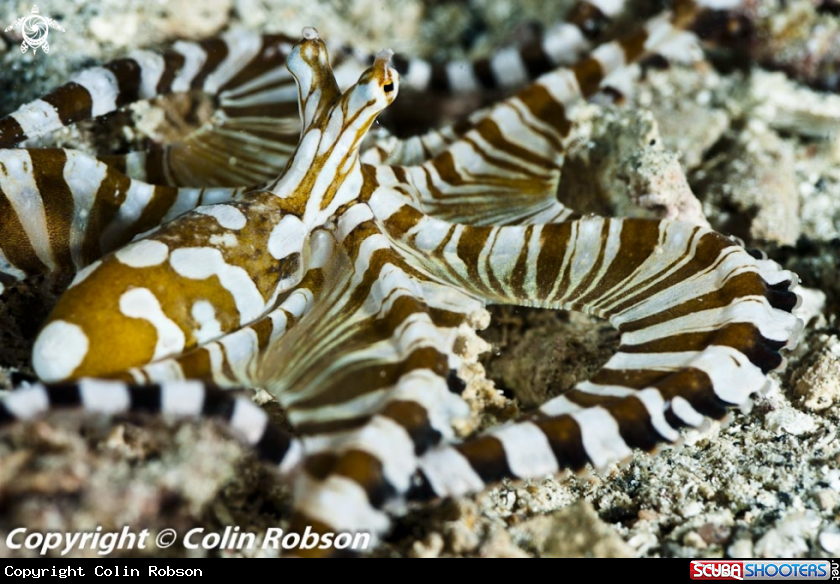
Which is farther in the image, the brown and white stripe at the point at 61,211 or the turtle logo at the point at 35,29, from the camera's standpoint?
the turtle logo at the point at 35,29

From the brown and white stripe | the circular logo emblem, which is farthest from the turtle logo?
the brown and white stripe

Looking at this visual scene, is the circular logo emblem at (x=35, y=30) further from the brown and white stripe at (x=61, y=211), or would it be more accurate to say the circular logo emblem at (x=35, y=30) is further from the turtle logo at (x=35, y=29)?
the brown and white stripe at (x=61, y=211)

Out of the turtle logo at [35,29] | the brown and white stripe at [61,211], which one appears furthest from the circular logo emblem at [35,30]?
the brown and white stripe at [61,211]

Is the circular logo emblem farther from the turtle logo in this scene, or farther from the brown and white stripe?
the brown and white stripe

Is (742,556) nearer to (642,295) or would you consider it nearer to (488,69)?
(642,295)

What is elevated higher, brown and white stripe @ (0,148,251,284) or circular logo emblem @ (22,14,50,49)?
circular logo emblem @ (22,14,50,49)

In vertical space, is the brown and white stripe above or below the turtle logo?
below

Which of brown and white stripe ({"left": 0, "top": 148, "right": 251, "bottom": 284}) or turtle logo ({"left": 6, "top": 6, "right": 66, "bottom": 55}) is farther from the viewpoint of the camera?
turtle logo ({"left": 6, "top": 6, "right": 66, "bottom": 55})

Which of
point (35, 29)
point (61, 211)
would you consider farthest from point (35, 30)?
point (61, 211)

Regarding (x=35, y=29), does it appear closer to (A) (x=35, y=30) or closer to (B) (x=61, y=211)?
(A) (x=35, y=30)
